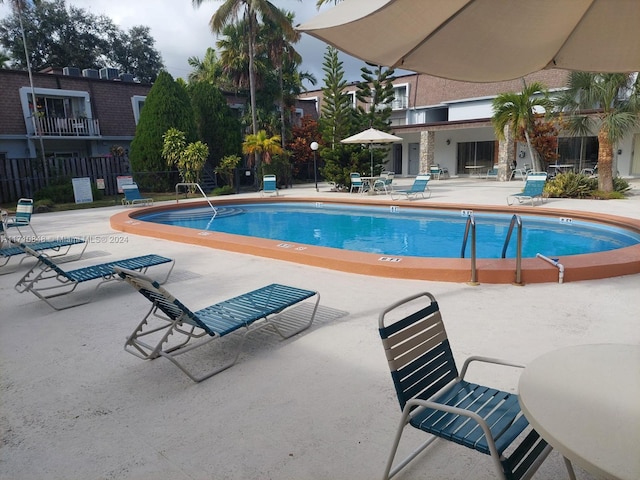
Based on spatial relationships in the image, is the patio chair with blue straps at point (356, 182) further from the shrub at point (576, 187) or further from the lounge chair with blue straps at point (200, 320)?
the lounge chair with blue straps at point (200, 320)

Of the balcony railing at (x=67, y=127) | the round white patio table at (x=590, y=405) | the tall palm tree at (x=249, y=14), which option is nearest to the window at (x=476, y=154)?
the tall palm tree at (x=249, y=14)

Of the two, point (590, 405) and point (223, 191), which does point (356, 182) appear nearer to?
point (223, 191)

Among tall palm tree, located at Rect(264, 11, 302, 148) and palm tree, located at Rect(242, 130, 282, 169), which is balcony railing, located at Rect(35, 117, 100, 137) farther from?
tall palm tree, located at Rect(264, 11, 302, 148)

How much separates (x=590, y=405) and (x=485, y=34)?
1.82 m

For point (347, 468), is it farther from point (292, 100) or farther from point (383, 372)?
point (292, 100)

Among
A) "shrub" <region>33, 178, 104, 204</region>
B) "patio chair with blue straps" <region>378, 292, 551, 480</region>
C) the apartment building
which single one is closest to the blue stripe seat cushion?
"patio chair with blue straps" <region>378, 292, 551, 480</region>

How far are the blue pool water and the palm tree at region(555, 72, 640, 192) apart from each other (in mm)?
3989

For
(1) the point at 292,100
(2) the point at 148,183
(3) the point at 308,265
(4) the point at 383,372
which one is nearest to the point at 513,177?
(1) the point at 292,100

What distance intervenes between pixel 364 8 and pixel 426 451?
2.21m

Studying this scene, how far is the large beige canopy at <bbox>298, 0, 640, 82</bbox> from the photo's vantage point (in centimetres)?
207

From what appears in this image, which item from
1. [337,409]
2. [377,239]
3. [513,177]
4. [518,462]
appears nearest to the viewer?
[518,462]

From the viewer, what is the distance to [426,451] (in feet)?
7.89

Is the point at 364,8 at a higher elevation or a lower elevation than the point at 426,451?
higher

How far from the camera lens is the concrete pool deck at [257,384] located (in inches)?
93.7
